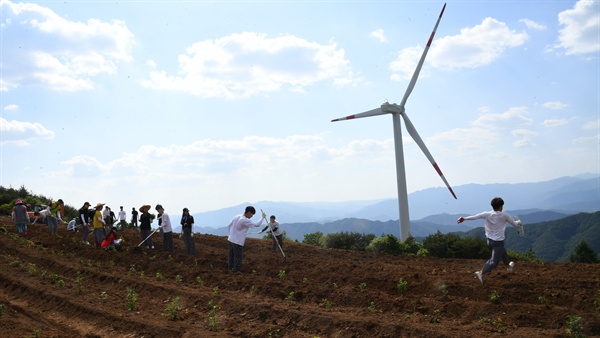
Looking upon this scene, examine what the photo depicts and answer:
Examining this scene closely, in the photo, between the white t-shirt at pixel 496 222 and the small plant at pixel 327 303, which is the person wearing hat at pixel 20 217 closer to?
the small plant at pixel 327 303

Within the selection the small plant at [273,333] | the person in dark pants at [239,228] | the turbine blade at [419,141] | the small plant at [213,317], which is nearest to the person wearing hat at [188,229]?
the person in dark pants at [239,228]

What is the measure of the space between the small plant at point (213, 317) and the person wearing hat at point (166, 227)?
8929 millimetres

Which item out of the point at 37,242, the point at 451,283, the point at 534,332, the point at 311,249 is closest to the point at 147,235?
the point at 37,242

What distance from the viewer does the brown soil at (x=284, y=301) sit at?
8695 mm

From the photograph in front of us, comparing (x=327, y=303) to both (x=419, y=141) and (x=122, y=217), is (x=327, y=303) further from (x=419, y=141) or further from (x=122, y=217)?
(x=419, y=141)

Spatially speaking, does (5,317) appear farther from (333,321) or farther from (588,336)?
(588,336)

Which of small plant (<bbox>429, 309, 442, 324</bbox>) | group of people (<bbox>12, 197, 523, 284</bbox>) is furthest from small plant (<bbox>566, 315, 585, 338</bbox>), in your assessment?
group of people (<bbox>12, 197, 523, 284</bbox>)

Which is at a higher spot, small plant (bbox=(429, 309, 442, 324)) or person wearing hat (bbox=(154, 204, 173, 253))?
person wearing hat (bbox=(154, 204, 173, 253))

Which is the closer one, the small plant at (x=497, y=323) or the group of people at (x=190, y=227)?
the small plant at (x=497, y=323)

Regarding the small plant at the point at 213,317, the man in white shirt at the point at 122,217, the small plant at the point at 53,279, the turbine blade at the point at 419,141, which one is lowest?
the small plant at the point at 213,317

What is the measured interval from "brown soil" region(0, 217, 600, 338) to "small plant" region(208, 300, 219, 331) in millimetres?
21

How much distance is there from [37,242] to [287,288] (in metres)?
13.6

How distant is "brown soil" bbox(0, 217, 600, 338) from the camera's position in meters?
8.70

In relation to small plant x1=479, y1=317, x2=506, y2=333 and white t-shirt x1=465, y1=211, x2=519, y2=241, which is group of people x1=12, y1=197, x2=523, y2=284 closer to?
white t-shirt x1=465, y1=211, x2=519, y2=241
